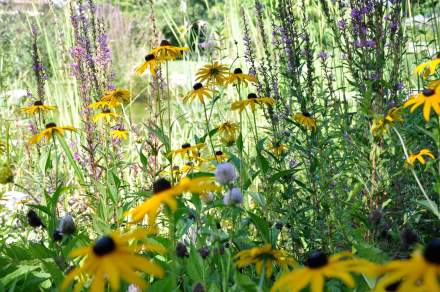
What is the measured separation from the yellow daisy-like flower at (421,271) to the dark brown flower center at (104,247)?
0.37 m

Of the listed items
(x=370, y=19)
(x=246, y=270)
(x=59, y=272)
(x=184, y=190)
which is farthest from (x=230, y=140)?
(x=184, y=190)

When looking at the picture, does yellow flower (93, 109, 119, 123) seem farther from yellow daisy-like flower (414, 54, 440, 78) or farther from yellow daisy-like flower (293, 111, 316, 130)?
yellow daisy-like flower (414, 54, 440, 78)

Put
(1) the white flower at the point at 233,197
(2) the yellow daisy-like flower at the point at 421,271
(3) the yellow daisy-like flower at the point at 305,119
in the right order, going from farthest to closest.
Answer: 1. (3) the yellow daisy-like flower at the point at 305,119
2. (1) the white flower at the point at 233,197
3. (2) the yellow daisy-like flower at the point at 421,271

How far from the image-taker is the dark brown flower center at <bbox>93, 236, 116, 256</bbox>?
0.82 m

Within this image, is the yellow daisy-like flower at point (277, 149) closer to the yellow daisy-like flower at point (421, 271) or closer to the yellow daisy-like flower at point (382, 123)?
the yellow daisy-like flower at point (382, 123)

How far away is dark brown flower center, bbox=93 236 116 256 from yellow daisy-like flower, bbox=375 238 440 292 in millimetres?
374

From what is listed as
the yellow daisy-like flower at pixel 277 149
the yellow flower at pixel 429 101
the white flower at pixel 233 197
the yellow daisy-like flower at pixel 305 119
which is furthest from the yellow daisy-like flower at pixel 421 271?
the yellow daisy-like flower at pixel 277 149

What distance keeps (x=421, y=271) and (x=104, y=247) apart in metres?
0.43

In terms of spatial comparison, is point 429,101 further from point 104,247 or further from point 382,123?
point 104,247

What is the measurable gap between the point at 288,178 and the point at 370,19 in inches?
26.8

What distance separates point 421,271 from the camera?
0.68 metres

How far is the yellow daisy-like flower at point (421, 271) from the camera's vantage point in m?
0.65

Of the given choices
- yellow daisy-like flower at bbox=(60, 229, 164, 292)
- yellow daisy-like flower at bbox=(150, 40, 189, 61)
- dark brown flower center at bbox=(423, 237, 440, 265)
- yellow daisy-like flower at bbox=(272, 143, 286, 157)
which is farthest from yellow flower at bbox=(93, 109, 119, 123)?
dark brown flower center at bbox=(423, 237, 440, 265)

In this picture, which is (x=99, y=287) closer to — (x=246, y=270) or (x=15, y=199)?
(x=246, y=270)
